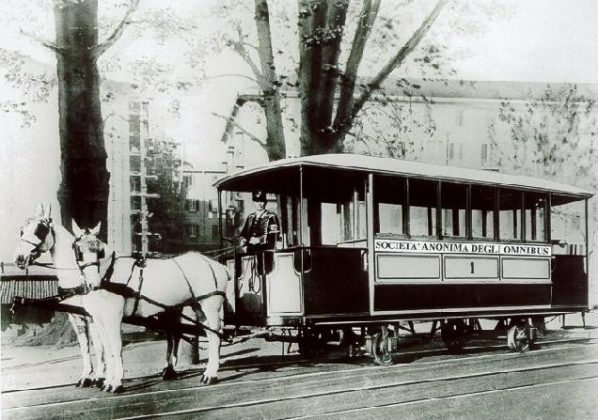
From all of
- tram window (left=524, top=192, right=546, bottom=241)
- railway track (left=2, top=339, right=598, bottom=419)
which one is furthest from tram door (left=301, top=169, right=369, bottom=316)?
tram window (left=524, top=192, right=546, bottom=241)

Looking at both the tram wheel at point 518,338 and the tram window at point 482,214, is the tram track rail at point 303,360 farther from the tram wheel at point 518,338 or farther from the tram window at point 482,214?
the tram window at point 482,214

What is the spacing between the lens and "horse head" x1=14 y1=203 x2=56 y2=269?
4.97 meters

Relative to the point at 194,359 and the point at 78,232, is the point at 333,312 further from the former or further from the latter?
the point at 78,232

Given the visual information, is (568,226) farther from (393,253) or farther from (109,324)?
(109,324)

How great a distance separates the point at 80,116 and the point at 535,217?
Answer: 533cm

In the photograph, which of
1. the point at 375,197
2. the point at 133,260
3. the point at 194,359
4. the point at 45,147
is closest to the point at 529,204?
the point at 375,197

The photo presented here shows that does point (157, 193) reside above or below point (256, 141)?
below

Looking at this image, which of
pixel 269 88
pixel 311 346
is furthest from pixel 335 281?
pixel 269 88

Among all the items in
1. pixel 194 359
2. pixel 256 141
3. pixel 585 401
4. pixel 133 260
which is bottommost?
pixel 585 401

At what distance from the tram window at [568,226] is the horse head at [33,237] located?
19.8 ft

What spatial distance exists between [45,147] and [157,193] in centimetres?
90

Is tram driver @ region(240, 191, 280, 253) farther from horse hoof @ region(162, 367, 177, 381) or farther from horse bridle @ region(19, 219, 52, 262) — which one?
horse bridle @ region(19, 219, 52, 262)

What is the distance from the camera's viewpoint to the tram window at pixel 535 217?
26.5 ft

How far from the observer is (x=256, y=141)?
22.3 feet
